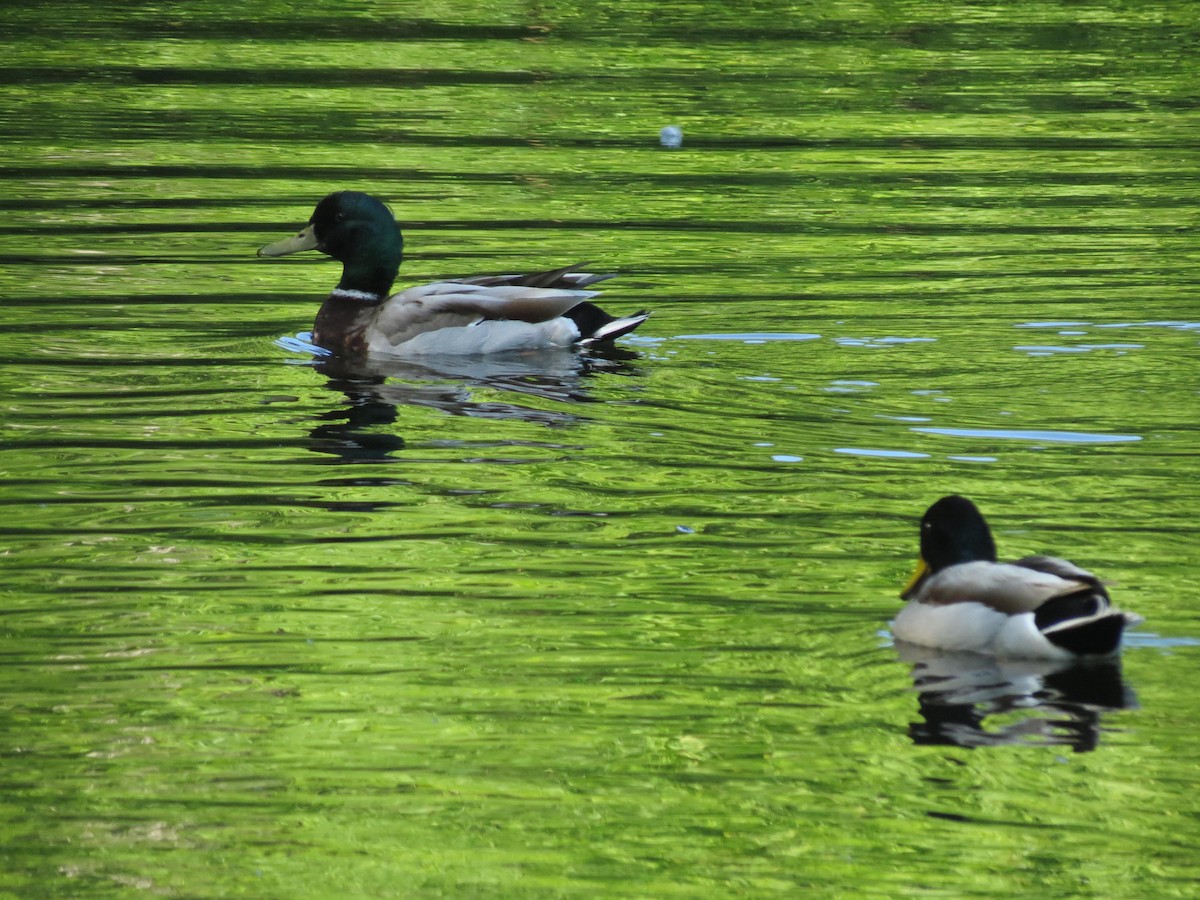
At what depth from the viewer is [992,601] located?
7914 millimetres

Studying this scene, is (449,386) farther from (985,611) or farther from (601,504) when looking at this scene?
(985,611)

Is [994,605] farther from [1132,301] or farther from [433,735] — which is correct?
[1132,301]

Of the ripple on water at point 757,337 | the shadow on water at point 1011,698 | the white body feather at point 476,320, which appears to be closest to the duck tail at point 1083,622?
the shadow on water at point 1011,698

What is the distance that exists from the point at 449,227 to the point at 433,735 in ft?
31.7

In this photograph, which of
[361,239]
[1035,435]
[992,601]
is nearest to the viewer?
[992,601]

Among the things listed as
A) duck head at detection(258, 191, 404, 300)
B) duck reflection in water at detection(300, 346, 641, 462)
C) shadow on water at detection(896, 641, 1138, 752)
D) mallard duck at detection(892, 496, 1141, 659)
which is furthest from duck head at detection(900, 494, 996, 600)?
duck head at detection(258, 191, 404, 300)

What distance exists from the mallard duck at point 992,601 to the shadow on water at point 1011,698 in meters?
0.07

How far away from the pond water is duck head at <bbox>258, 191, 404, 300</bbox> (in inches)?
20.4

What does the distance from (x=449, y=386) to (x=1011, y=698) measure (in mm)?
5565

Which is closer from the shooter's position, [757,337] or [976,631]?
[976,631]

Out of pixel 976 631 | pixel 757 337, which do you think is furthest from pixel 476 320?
pixel 976 631

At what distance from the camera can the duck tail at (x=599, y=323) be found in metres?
13.1

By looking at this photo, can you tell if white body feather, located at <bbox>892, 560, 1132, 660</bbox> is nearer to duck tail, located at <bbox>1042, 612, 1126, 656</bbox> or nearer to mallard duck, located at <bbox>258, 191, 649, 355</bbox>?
duck tail, located at <bbox>1042, 612, 1126, 656</bbox>

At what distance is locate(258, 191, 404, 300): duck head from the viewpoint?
46.8 feet
